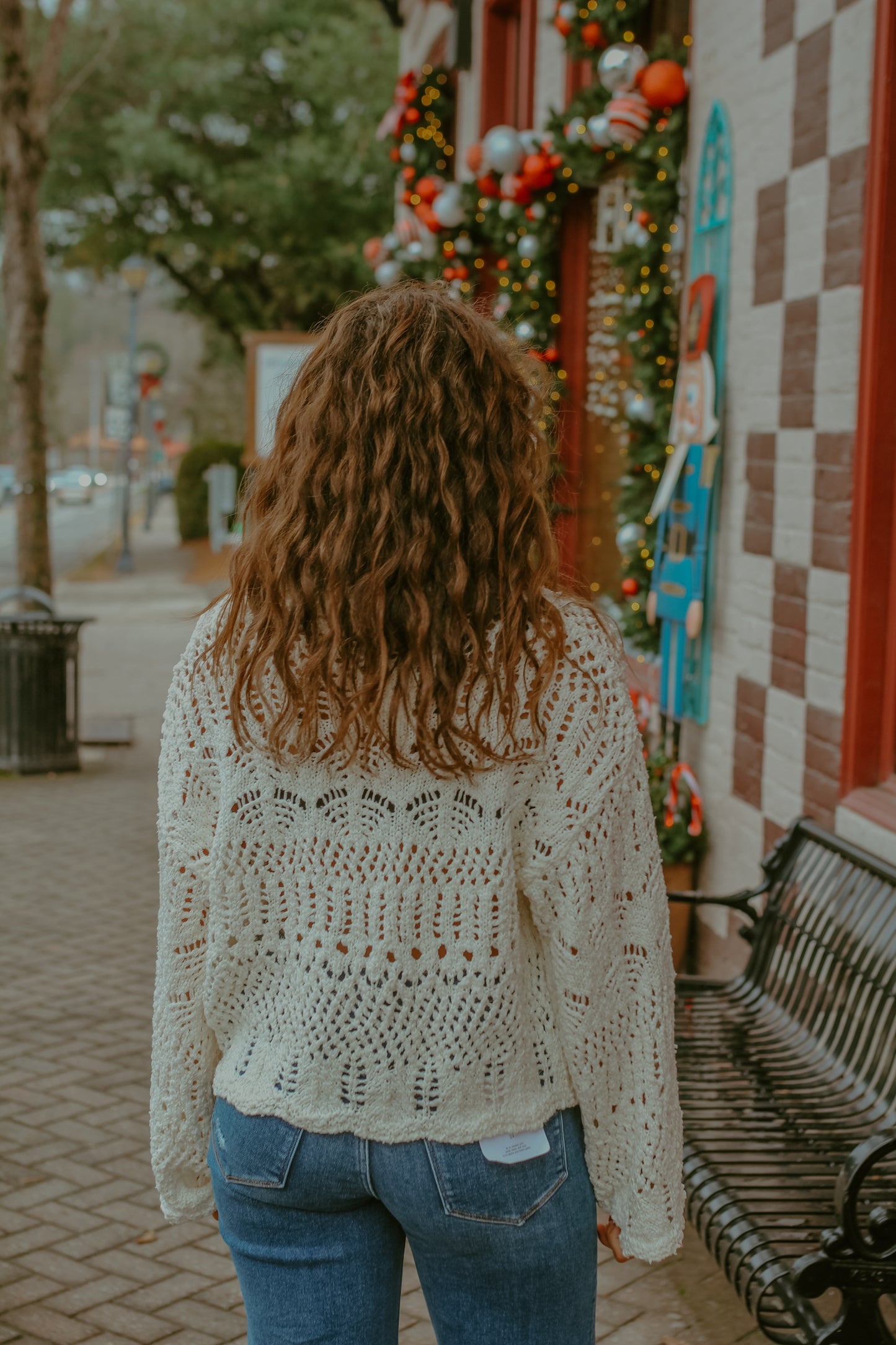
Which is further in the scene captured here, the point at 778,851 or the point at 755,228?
the point at 755,228

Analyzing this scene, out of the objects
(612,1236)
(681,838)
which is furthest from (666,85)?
(612,1236)

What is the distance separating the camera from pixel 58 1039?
5445mm

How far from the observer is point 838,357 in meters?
4.46

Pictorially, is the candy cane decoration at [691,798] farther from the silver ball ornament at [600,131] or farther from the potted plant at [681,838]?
the silver ball ornament at [600,131]

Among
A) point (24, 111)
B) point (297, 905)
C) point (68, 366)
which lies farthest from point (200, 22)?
point (68, 366)

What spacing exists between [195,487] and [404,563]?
3232 cm

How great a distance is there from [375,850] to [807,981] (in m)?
2.67

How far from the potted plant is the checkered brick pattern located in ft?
0.23

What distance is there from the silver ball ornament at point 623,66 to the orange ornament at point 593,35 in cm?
60

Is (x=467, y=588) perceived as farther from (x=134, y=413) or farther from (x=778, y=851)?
(x=134, y=413)

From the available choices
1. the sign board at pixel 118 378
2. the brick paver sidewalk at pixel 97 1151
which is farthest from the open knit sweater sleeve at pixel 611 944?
the sign board at pixel 118 378

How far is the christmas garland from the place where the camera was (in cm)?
624

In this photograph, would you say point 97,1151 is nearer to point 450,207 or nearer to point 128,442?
point 450,207

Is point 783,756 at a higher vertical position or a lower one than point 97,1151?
higher
